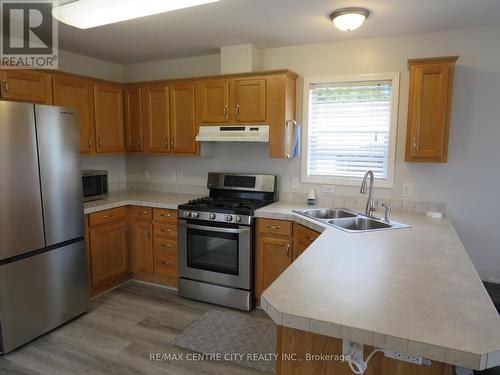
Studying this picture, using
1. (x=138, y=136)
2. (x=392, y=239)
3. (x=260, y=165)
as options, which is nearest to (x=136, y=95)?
(x=138, y=136)

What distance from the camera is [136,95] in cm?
385

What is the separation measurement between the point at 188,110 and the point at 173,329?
84.0 inches

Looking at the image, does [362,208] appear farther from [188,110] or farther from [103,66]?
[103,66]

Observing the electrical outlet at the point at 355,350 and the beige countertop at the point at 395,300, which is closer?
the beige countertop at the point at 395,300

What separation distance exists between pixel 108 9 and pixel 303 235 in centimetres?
218

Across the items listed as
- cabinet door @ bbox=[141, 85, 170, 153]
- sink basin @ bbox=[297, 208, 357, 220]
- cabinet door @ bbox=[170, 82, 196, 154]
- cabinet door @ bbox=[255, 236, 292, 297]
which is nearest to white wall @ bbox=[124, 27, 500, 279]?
sink basin @ bbox=[297, 208, 357, 220]

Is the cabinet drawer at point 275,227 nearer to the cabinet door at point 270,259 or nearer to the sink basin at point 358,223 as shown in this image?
the cabinet door at point 270,259

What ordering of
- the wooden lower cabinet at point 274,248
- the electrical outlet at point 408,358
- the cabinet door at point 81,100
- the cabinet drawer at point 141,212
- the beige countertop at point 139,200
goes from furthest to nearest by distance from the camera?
1. the cabinet drawer at point 141,212
2. the beige countertop at point 139,200
3. the cabinet door at point 81,100
4. the wooden lower cabinet at point 274,248
5. the electrical outlet at point 408,358

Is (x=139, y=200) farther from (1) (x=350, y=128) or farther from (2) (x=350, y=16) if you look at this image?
(2) (x=350, y=16)

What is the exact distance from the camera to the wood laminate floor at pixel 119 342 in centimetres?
232

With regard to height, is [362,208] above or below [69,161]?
below

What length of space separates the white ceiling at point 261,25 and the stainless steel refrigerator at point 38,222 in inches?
36.8

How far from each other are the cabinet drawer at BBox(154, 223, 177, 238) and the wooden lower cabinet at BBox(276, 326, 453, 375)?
7.42 feet

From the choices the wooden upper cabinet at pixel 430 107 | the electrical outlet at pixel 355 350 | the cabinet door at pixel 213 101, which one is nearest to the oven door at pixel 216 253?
the cabinet door at pixel 213 101
